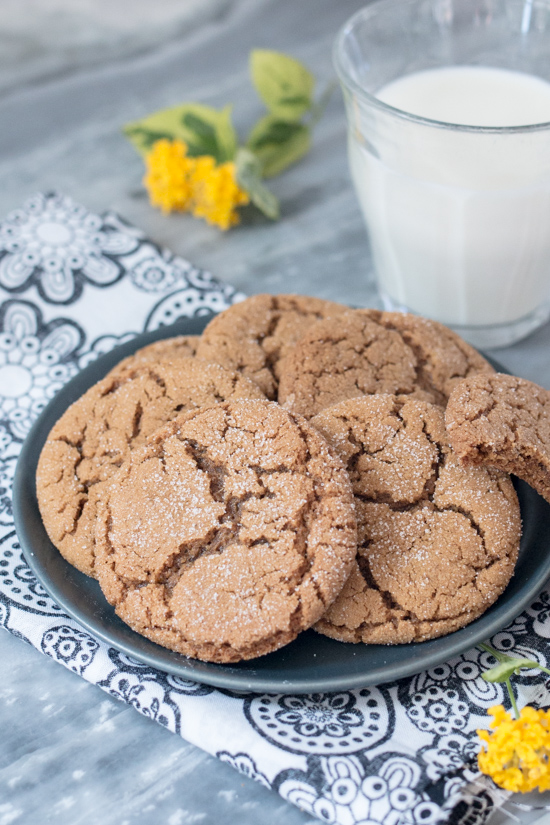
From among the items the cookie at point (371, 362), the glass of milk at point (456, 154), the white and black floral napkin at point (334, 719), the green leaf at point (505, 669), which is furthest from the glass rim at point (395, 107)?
the green leaf at point (505, 669)

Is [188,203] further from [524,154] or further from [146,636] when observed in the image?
[146,636]

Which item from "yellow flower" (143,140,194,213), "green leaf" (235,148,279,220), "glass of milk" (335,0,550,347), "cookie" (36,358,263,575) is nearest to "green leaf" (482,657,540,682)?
"cookie" (36,358,263,575)

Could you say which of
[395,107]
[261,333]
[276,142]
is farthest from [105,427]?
[276,142]

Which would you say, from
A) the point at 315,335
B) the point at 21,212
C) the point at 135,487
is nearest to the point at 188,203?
the point at 21,212

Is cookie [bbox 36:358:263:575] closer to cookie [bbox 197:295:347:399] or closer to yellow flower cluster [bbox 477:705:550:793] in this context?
cookie [bbox 197:295:347:399]

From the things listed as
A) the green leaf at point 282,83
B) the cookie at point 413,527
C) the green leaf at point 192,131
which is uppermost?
the green leaf at point 282,83

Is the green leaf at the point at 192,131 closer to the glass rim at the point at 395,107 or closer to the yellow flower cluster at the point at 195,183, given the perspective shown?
the yellow flower cluster at the point at 195,183
